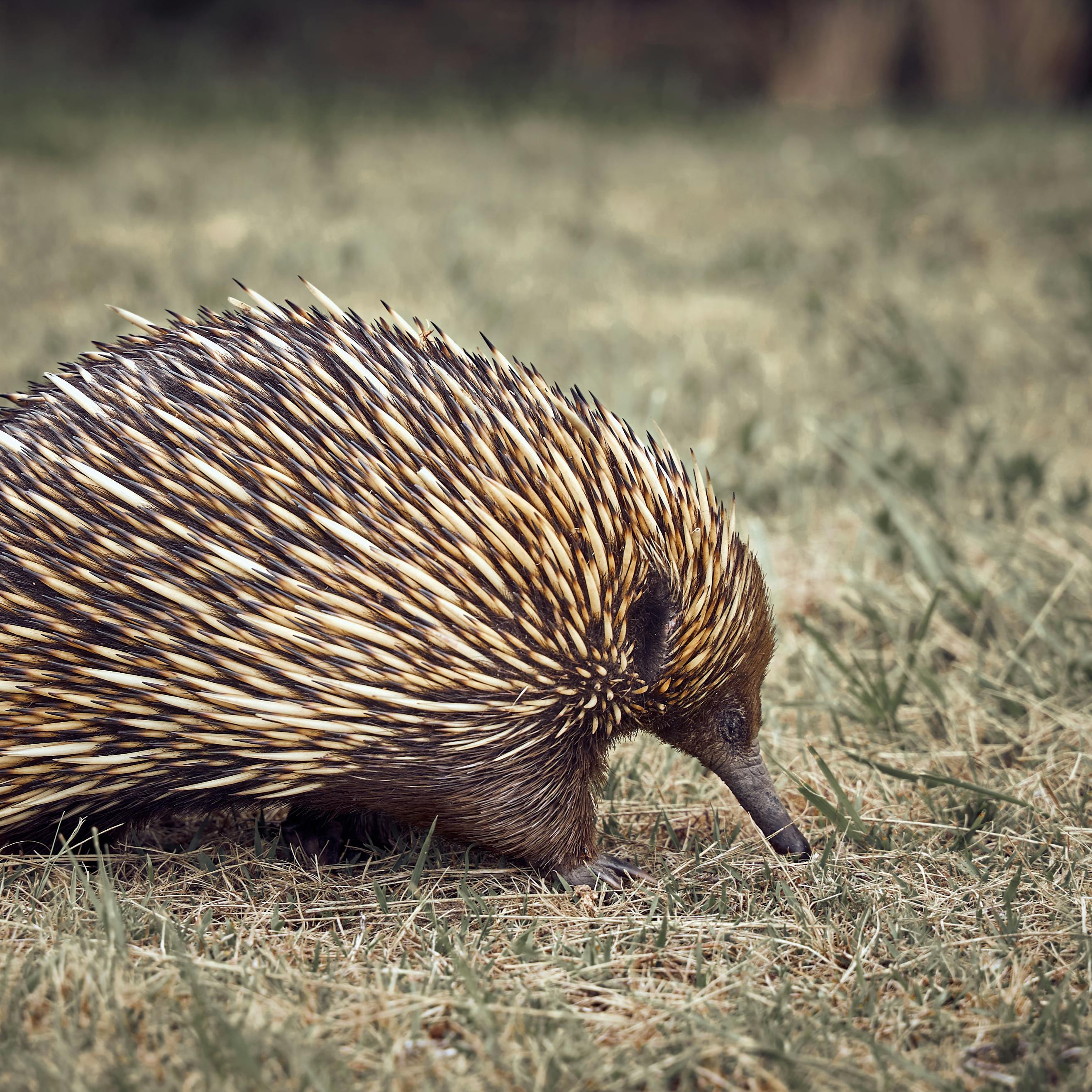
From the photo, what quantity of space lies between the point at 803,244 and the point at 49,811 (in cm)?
594

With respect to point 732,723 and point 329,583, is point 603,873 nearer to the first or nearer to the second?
point 732,723

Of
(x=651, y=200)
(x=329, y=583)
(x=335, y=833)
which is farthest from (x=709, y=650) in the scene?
(x=651, y=200)

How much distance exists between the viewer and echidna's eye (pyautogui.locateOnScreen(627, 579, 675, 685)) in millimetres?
2262

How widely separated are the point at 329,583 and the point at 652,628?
61cm

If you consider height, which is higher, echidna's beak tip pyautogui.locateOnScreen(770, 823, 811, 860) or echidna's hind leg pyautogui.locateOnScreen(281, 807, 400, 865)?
echidna's beak tip pyautogui.locateOnScreen(770, 823, 811, 860)

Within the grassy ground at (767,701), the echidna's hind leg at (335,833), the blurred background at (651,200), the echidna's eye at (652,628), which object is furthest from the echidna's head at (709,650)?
the blurred background at (651,200)

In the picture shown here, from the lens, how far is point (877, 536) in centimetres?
393

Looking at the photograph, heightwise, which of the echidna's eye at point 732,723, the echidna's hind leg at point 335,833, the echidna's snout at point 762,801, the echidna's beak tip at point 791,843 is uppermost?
the echidna's eye at point 732,723

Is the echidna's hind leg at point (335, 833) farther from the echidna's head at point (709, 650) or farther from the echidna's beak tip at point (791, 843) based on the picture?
the echidna's beak tip at point (791, 843)

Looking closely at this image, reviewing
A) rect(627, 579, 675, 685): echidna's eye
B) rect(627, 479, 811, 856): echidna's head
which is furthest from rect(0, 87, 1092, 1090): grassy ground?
rect(627, 579, 675, 685): echidna's eye

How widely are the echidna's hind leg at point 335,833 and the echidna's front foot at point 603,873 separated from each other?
376 millimetres

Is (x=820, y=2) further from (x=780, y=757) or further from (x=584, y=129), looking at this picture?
(x=780, y=757)

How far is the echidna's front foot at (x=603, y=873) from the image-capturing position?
95.5 inches

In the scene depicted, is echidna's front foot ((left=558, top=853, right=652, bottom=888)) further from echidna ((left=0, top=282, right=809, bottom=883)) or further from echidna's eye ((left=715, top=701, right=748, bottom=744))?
echidna's eye ((left=715, top=701, right=748, bottom=744))
